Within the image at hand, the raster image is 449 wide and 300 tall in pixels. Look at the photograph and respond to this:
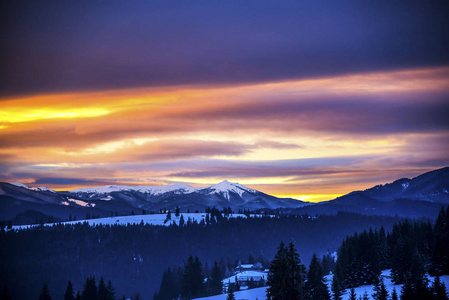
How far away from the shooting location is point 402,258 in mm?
133875

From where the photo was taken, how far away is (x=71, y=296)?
154125 millimetres

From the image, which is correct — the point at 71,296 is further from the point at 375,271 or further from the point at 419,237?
the point at 419,237

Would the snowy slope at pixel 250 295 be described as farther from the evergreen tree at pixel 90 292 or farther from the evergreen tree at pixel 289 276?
the evergreen tree at pixel 289 276

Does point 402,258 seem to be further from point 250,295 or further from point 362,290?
point 250,295

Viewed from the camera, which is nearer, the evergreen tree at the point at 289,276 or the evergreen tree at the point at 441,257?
the evergreen tree at the point at 289,276

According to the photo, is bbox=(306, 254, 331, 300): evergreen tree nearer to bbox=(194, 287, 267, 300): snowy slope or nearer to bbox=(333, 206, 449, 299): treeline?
bbox=(333, 206, 449, 299): treeline

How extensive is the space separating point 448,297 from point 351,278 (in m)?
43.6

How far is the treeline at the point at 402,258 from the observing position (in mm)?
122438

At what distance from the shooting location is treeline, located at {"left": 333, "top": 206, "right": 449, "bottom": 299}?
Answer: 122438mm

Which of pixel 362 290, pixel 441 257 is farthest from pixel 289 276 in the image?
pixel 441 257

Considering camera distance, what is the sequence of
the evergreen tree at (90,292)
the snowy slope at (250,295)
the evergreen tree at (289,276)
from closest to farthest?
the evergreen tree at (289,276), the evergreen tree at (90,292), the snowy slope at (250,295)

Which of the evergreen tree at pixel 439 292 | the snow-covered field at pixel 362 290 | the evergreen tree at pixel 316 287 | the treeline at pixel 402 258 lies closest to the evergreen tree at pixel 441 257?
the treeline at pixel 402 258

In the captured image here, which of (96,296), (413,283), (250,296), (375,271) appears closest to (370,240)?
(375,271)

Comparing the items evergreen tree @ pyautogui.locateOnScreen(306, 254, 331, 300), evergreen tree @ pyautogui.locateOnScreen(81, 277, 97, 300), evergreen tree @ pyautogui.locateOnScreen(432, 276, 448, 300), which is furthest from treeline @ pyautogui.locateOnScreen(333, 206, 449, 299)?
evergreen tree @ pyautogui.locateOnScreen(81, 277, 97, 300)
